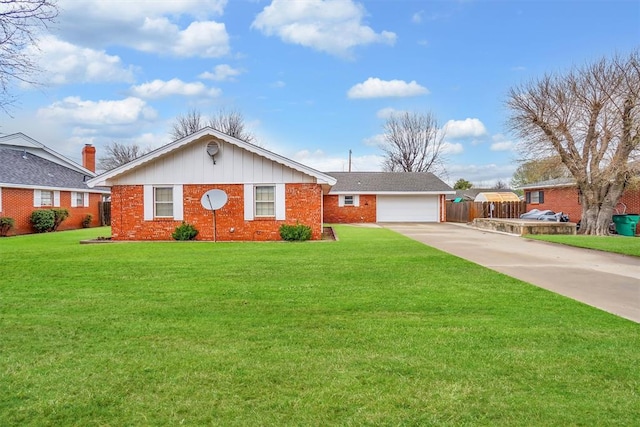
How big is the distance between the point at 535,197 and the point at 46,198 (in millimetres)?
32863

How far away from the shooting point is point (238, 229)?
1852 cm

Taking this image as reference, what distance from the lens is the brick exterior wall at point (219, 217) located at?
18.4m

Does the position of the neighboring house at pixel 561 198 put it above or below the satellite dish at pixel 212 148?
below

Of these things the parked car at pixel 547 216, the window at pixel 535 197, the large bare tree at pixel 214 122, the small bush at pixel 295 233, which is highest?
the large bare tree at pixel 214 122

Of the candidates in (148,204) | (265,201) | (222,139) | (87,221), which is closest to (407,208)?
(265,201)

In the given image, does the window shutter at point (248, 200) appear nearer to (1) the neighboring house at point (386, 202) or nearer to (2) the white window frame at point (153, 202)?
(2) the white window frame at point (153, 202)

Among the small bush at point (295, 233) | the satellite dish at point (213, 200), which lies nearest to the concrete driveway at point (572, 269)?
the small bush at point (295, 233)

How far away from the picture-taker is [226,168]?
18.4 m

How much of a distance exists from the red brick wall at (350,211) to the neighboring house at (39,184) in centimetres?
1579

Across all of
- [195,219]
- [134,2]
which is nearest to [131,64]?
[195,219]

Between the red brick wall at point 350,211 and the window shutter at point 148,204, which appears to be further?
the red brick wall at point 350,211

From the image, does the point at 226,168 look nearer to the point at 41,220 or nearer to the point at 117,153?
the point at 41,220

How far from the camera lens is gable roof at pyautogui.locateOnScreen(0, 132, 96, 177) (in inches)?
1112

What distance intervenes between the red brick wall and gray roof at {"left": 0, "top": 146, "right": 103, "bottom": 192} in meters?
15.9
